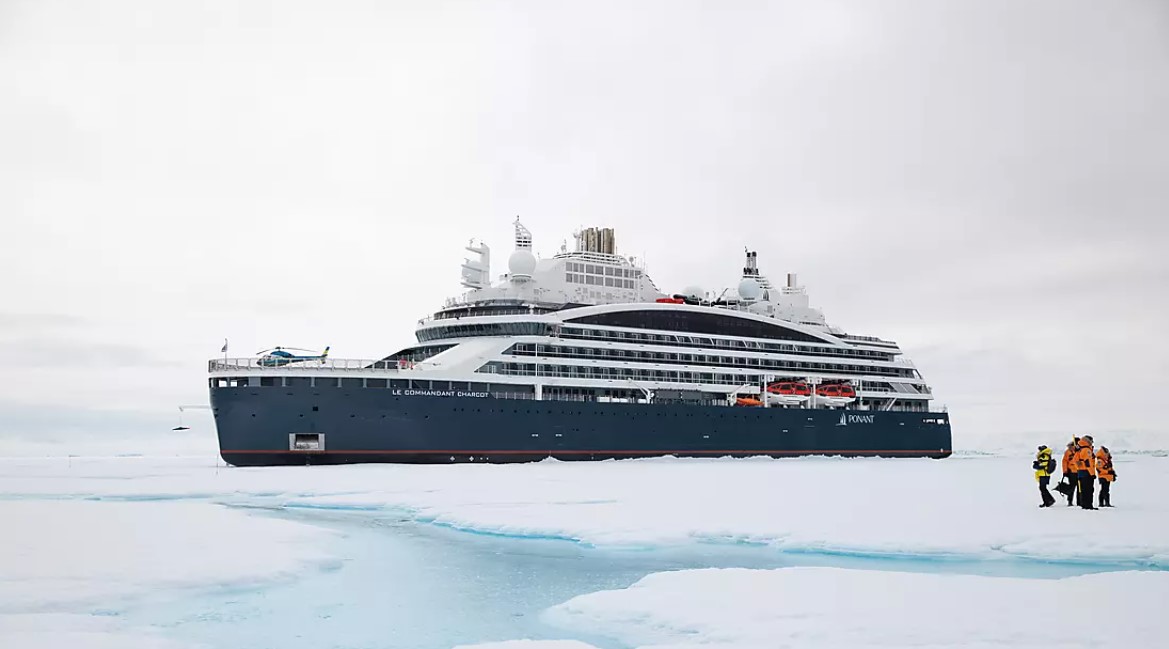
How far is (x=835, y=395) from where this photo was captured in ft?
205

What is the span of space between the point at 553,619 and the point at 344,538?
369 inches

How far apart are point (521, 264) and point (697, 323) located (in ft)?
38.6

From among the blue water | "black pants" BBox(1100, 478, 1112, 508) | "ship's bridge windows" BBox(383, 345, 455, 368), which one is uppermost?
"ship's bridge windows" BBox(383, 345, 455, 368)

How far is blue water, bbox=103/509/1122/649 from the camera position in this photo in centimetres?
1180

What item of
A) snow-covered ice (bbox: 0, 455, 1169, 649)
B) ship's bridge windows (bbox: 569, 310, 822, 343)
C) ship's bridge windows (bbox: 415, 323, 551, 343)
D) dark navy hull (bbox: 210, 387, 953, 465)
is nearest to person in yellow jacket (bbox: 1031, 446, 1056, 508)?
Answer: snow-covered ice (bbox: 0, 455, 1169, 649)

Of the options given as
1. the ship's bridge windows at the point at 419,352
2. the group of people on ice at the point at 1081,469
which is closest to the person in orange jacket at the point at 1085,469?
the group of people on ice at the point at 1081,469

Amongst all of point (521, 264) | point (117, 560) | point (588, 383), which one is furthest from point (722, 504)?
point (521, 264)

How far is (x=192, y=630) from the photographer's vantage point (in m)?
11.9

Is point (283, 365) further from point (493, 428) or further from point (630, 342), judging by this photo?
point (630, 342)

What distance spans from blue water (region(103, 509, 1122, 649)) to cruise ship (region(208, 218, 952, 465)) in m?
24.0

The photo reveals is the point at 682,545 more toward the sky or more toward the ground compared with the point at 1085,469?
more toward the ground

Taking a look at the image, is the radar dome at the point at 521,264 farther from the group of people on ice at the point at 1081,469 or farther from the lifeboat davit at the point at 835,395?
the group of people on ice at the point at 1081,469

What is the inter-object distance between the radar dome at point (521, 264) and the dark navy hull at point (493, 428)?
30.8 feet

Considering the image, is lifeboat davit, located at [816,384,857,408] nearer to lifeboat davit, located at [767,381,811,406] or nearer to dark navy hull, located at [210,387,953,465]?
dark navy hull, located at [210,387,953,465]
